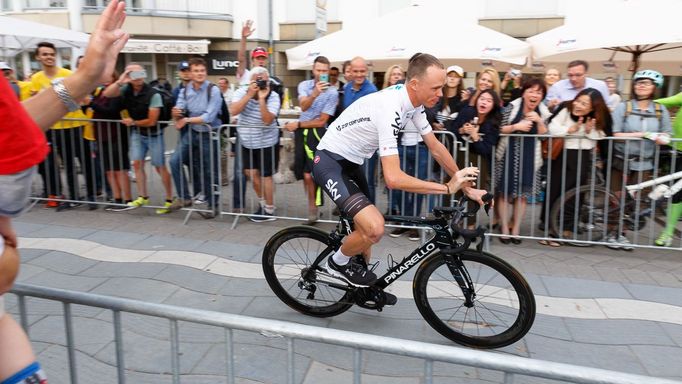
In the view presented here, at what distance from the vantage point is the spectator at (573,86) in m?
7.10

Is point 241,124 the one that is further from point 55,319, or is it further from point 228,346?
point 228,346

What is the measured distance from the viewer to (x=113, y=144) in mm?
7406

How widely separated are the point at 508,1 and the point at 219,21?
1179 cm

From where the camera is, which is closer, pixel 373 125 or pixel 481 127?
pixel 373 125

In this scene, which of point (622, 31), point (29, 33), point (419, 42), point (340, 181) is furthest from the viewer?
point (29, 33)

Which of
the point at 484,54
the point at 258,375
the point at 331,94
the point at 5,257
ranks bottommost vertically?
the point at 258,375

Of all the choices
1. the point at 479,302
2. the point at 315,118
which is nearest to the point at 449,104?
the point at 315,118

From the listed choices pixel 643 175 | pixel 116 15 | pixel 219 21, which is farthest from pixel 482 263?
pixel 219 21

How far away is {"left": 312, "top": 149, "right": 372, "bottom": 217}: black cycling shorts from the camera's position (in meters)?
3.65

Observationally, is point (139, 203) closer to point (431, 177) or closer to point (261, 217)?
point (261, 217)

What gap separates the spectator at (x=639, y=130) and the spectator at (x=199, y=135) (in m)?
4.73

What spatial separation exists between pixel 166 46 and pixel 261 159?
15489 mm

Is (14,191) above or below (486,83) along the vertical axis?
below

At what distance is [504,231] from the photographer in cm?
614
